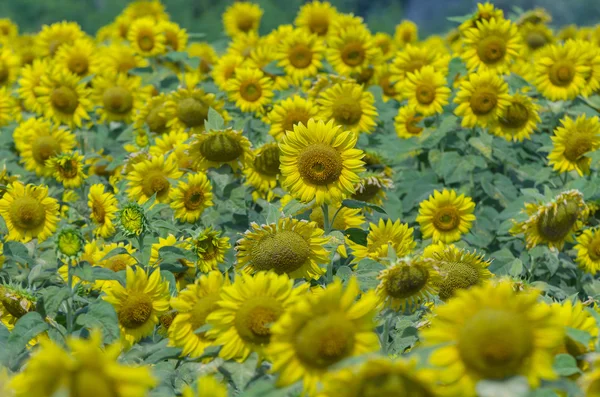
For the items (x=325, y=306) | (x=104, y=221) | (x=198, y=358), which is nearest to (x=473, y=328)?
(x=325, y=306)

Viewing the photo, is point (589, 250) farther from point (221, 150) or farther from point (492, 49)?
point (221, 150)

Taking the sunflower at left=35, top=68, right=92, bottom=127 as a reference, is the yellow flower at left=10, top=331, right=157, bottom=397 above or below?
above

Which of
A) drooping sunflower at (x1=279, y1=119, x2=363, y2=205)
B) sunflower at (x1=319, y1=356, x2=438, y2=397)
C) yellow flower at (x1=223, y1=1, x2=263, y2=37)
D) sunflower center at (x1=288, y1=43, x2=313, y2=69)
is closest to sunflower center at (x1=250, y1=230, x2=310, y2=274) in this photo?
drooping sunflower at (x1=279, y1=119, x2=363, y2=205)

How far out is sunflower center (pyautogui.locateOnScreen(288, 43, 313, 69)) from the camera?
17.7 ft

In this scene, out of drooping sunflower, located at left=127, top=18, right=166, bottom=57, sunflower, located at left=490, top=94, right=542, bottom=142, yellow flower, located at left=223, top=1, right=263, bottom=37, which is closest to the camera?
sunflower, located at left=490, top=94, right=542, bottom=142

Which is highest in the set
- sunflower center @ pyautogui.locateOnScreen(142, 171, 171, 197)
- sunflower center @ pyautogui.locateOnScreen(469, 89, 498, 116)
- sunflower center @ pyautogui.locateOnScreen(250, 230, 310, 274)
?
sunflower center @ pyautogui.locateOnScreen(469, 89, 498, 116)

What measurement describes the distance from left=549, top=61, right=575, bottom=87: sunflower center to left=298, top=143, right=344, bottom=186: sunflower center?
96.6 inches

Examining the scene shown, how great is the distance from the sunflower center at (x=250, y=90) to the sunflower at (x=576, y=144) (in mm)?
1736

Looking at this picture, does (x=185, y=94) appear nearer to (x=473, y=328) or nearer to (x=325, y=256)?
(x=325, y=256)

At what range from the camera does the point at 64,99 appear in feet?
17.1

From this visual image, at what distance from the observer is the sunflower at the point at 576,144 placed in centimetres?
438

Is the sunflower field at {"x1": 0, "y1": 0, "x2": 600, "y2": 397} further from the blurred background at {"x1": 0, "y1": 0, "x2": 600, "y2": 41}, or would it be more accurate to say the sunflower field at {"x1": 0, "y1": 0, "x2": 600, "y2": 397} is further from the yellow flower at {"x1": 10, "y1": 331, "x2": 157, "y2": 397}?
the blurred background at {"x1": 0, "y1": 0, "x2": 600, "y2": 41}

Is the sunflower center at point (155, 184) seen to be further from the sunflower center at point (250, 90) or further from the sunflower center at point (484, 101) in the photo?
the sunflower center at point (484, 101)

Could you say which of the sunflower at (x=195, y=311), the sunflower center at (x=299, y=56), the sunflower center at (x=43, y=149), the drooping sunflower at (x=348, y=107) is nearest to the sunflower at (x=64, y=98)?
the sunflower center at (x=43, y=149)
